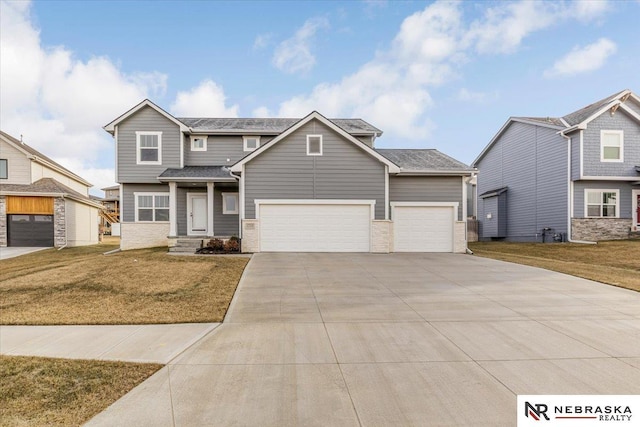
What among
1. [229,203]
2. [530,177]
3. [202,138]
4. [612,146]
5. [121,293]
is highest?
[202,138]

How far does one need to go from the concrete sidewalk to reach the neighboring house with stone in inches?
849

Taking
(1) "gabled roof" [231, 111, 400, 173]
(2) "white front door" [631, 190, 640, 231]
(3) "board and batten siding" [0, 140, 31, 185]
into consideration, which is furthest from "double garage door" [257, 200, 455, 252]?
(3) "board and batten siding" [0, 140, 31, 185]

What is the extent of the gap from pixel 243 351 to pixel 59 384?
224 cm

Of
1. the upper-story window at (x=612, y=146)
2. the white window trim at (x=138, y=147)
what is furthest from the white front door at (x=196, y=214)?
the upper-story window at (x=612, y=146)

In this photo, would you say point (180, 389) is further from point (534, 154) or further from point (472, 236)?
point (472, 236)

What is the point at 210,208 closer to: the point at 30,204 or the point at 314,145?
the point at 314,145

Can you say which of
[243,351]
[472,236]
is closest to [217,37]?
[243,351]

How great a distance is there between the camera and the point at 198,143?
2233cm

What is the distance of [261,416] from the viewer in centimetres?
389

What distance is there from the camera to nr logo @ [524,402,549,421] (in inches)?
153

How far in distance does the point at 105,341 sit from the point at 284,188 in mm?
12088

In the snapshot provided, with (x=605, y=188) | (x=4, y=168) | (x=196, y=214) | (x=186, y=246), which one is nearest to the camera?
(x=186, y=246)

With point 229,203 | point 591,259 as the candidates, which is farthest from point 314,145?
point 591,259
